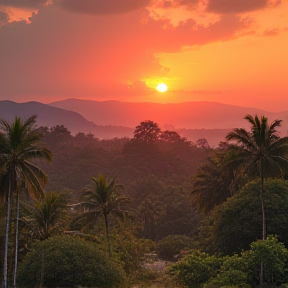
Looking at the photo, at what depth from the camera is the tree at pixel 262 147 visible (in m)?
22.3

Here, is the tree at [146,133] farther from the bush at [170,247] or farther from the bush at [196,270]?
the bush at [196,270]

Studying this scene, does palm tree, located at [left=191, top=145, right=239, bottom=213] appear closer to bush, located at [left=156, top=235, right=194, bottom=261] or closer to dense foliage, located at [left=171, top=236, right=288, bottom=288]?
bush, located at [left=156, top=235, right=194, bottom=261]

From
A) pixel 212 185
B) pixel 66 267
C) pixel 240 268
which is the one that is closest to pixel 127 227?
pixel 212 185

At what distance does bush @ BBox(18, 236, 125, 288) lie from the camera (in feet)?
→ 69.7

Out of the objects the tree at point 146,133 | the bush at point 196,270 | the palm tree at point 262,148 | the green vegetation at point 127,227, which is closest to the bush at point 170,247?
the green vegetation at point 127,227

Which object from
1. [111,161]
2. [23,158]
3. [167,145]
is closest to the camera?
[23,158]

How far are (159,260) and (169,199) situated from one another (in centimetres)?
1763

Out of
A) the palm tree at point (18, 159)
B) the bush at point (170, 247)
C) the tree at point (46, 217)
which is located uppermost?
the palm tree at point (18, 159)

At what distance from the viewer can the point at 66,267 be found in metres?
21.2

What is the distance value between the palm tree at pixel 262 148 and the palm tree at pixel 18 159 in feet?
34.8

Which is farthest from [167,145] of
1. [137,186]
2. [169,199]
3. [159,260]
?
[159,260]

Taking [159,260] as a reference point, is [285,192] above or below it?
above

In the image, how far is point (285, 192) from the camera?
25.9m

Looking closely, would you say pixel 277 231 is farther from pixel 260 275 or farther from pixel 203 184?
pixel 203 184
